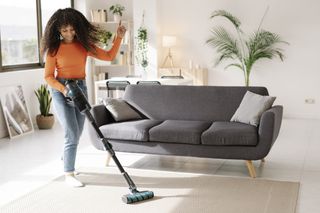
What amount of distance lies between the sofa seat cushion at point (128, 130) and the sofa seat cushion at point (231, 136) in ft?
1.99

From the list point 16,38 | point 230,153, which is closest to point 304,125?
point 230,153

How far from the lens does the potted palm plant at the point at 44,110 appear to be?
24.4 ft

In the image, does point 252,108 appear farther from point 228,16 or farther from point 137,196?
point 228,16

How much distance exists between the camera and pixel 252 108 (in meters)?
4.96

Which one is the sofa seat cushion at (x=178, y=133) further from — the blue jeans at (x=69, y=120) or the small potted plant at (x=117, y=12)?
the small potted plant at (x=117, y=12)

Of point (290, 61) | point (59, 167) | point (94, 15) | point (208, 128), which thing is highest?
point (94, 15)

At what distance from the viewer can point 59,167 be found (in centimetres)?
523

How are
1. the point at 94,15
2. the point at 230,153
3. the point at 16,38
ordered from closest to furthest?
the point at 230,153 < the point at 16,38 < the point at 94,15

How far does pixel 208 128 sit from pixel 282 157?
3.57 feet

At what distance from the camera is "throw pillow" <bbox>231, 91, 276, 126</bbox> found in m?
4.88

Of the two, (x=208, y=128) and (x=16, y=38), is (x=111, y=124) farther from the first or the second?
(x=16, y=38)

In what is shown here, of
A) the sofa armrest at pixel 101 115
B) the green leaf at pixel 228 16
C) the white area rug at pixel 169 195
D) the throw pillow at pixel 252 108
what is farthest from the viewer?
the green leaf at pixel 228 16

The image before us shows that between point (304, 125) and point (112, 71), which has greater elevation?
point (112, 71)

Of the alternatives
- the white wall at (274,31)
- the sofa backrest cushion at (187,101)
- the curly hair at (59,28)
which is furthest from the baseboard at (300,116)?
the curly hair at (59,28)
